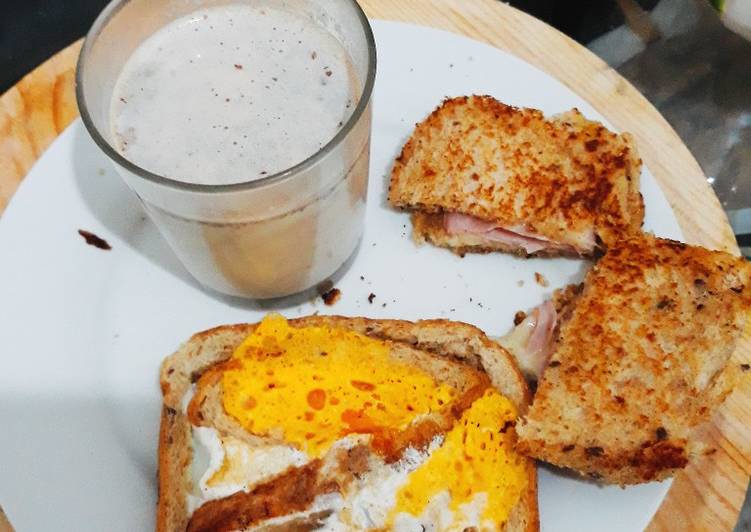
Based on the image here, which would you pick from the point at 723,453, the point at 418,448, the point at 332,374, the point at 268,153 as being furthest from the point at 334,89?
the point at 723,453

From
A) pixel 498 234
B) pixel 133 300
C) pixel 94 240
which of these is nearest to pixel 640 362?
pixel 498 234

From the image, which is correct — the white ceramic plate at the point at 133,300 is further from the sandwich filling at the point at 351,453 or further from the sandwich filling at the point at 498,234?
the sandwich filling at the point at 351,453

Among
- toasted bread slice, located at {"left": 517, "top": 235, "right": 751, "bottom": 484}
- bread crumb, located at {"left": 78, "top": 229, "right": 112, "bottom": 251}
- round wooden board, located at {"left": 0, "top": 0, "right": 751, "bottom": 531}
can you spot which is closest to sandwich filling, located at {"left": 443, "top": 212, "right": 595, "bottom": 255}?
toasted bread slice, located at {"left": 517, "top": 235, "right": 751, "bottom": 484}

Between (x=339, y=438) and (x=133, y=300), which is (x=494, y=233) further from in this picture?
(x=133, y=300)

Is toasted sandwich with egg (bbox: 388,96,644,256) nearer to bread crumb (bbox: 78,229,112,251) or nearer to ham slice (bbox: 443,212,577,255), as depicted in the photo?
ham slice (bbox: 443,212,577,255)

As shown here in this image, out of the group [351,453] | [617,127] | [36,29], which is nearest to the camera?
[351,453]

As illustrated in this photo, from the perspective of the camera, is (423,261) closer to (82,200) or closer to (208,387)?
(208,387)
